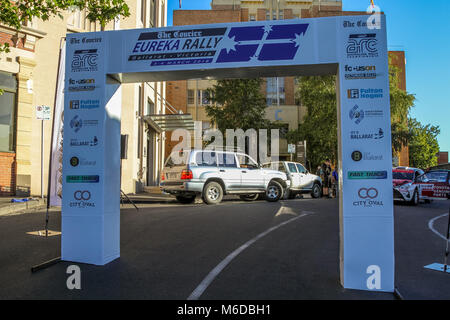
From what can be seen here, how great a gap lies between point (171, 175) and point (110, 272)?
8.43 meters

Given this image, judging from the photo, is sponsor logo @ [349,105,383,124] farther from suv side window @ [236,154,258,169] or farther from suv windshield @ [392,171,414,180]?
suv windshield @ [392,171,414,180]

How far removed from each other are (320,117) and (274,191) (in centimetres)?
1663

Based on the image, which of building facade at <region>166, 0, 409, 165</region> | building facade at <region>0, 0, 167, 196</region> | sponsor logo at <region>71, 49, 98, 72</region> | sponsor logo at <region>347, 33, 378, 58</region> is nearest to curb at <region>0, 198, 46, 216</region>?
building facade at <region>0, 0, 167, 196</region>

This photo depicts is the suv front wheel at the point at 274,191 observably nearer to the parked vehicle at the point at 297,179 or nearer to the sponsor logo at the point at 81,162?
the parked vehicle at the point at 297,179

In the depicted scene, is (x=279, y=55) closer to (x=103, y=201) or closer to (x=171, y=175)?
(x=103, y=201)

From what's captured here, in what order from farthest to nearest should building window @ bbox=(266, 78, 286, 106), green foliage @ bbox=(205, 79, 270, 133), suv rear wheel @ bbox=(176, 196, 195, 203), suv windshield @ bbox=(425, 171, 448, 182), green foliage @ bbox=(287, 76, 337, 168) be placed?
building window @ bbox=(266, 78, 286, 106) → green foliage @ bbox=(287, 76, 337, 168) → green foliage @ bbox=(205, 79, 270, 133) → suv windshield @ bbox=(425, 171, 448, 182) → suv rear wheel @ bbox=(176, 196, 195, 203)

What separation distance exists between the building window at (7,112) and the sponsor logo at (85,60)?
9.92m

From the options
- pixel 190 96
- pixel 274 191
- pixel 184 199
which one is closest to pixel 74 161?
pixel 184 199

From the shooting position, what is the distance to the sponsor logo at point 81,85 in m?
5.53

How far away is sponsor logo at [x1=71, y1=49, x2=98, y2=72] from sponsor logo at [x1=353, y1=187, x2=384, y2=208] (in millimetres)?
4213

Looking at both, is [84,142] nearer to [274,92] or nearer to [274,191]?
[274,191]

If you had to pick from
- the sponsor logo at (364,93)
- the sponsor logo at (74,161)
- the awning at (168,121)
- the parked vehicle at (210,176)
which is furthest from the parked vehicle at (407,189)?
the sponsor logo at (74,161)

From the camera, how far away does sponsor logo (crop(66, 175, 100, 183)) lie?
5461 millimetres
